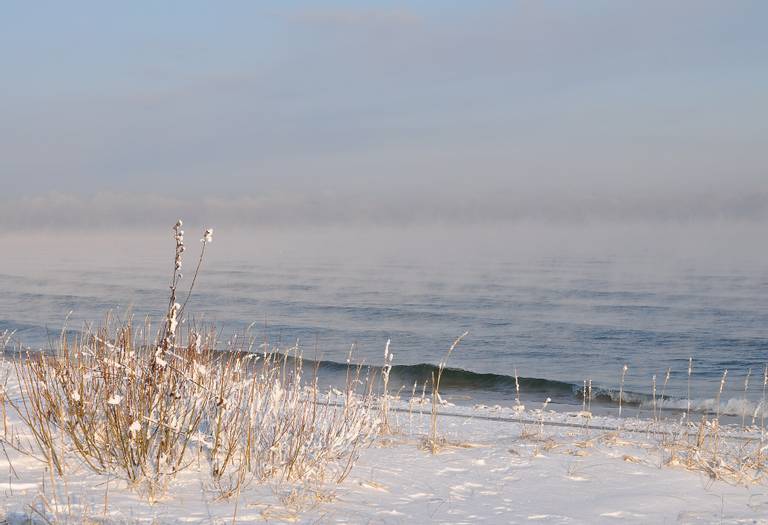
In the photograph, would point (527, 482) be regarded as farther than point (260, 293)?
No

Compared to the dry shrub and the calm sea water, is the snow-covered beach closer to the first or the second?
the dry shrub

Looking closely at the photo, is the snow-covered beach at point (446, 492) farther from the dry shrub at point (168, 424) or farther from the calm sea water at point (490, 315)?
the calm sea water at point (490, 315)

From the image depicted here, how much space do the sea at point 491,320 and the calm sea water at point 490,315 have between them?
0.27 ft

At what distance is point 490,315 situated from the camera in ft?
99.1

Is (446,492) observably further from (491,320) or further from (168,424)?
(491,320)

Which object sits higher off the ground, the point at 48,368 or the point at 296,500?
the point at 48,368

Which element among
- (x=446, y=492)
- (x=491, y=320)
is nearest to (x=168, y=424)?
(x=446, y=492)

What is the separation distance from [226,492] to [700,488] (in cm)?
348

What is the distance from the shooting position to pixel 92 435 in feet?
17.5

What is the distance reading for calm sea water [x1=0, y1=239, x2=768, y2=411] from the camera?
64.8 ft

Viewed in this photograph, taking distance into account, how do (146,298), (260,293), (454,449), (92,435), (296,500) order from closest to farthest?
(296,500) → (92,435) → (454,449) → (146,298) → (260,293)

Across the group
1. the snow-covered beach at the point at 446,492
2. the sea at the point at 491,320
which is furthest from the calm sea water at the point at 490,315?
the snow-covered beach at the point at 446,492

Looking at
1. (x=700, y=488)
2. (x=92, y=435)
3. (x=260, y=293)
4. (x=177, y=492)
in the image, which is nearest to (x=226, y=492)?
(x=177, y=492)

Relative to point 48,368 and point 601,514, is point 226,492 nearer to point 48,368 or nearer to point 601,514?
point 48,368
